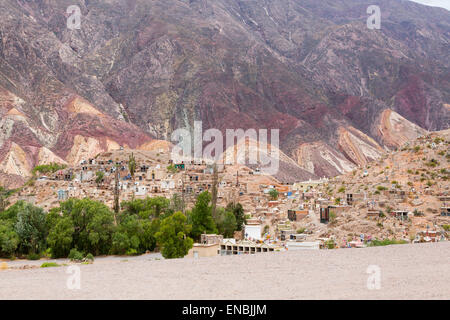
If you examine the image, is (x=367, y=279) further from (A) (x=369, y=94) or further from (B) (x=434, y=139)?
(A) (x=369, y=94)

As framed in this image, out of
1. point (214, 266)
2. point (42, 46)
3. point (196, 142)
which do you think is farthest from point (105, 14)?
point (214, 266)

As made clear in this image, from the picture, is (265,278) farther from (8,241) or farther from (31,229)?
(31,229)

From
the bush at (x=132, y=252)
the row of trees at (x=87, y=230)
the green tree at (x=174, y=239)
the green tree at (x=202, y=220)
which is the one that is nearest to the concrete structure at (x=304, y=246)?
the green tree at (x=174, y=239)

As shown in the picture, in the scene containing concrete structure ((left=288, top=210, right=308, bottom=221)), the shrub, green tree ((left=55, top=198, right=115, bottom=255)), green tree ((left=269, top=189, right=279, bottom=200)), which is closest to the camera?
the shrub

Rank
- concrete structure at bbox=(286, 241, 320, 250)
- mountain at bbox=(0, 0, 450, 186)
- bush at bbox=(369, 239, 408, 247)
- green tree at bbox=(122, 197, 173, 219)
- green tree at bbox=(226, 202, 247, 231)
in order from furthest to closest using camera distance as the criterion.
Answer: mountain at bbox=(0, 0, 450, 186) < green tree at bbox=(122, 197, 173, 219) < green tree at bbox=(226, 202, 247, 231) < concrete structure at bbox=(286, 241, 320, 250) < bush at bbox=(369, 239, 408, 247)

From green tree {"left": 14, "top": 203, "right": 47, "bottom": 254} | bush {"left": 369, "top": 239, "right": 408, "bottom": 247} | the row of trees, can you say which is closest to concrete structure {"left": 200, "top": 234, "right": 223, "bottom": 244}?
the row of trees

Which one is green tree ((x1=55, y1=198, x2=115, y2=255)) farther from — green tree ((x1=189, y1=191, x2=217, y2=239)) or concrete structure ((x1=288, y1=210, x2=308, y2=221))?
concrete structure ((x1=288, y1=210, x2=308, y2=221))
